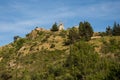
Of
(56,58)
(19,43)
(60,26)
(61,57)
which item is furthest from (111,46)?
(19,43)

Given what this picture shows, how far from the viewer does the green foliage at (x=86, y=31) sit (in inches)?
4245

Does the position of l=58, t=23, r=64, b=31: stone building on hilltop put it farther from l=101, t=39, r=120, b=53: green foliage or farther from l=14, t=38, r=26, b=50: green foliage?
l=101, t=39, r=120, b=53: green foliage

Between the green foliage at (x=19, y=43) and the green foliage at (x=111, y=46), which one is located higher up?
the green foliage at (x=19, y=43)

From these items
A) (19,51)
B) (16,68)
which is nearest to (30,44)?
(19,51)

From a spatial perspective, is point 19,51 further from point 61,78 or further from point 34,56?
point 61,78

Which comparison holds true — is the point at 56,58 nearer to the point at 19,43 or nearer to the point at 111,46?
the point at 111,46

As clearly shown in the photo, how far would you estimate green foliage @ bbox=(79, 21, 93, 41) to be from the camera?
354 feet

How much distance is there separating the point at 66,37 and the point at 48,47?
9189mm

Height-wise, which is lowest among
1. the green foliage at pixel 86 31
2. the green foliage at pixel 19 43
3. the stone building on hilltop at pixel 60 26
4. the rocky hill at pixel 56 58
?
the rocky hill at pixel 56 58

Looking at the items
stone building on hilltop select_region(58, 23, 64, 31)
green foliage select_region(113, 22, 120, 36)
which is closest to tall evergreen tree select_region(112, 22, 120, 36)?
green foliage select_region(113, 22, 120, 36)

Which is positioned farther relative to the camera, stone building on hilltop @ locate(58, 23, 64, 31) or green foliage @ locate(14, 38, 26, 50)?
stone building on hilltop @ locate(58, 23, 64, 31)

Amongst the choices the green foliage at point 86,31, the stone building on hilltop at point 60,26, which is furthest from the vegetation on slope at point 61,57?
the stone building on hilltop at point 60,26

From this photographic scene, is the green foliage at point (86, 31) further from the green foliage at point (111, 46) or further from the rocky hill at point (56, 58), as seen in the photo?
the green foliage at point (111, 46)

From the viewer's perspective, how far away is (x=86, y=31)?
110 m
